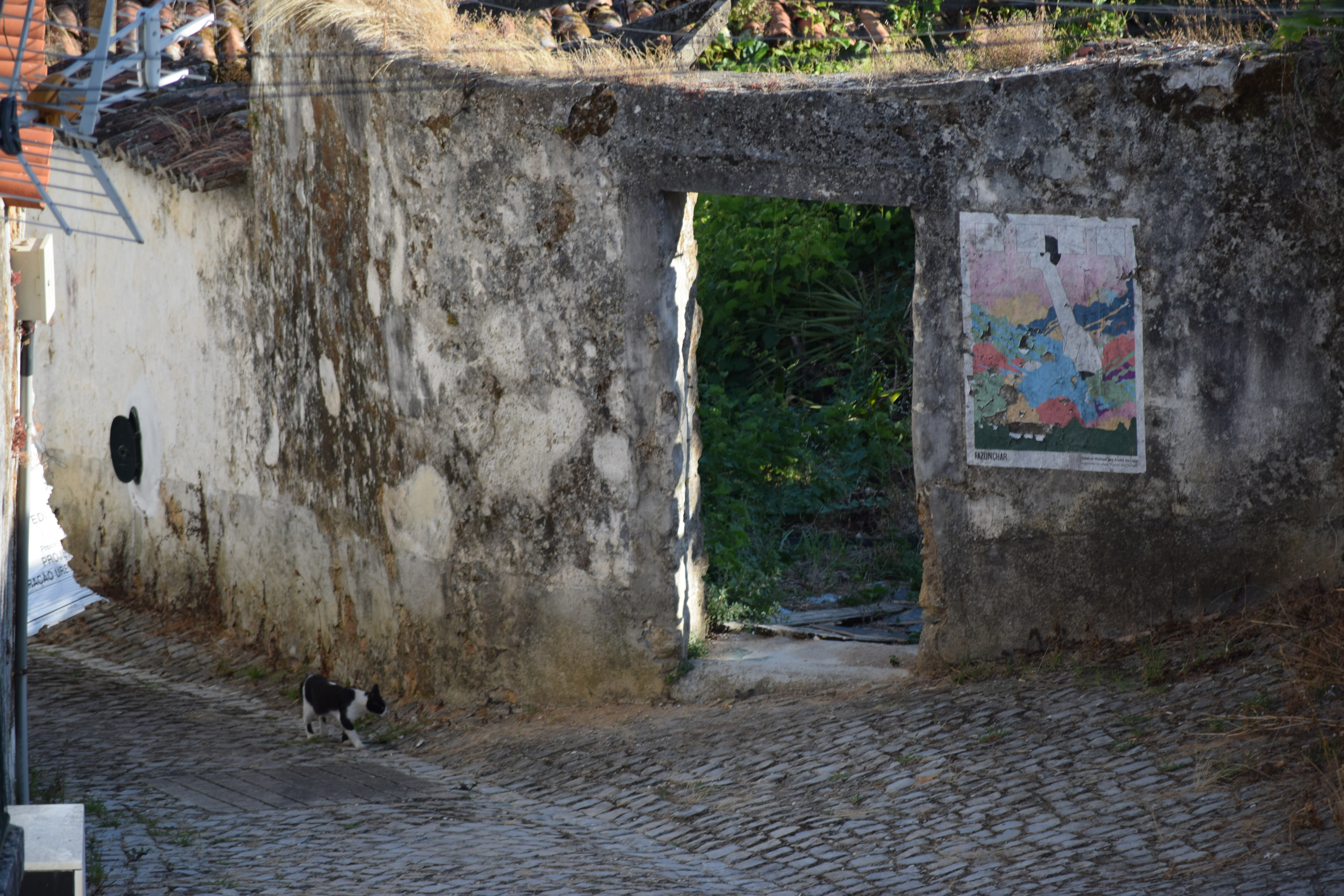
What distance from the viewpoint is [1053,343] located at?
18.4 feet

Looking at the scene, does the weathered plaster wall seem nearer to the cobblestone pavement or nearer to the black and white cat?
the black and white cat

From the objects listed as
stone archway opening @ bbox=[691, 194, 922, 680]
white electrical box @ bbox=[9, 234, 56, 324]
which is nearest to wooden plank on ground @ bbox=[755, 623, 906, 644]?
stone archway opening @ bbox=[691, 194, 922, 680]

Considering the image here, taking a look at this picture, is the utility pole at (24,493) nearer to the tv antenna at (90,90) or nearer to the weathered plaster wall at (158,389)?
the tv antenna at (90,90)

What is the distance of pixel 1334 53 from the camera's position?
497cm

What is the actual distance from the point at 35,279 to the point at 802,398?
570 centimetres

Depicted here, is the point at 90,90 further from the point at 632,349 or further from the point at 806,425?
the point at 806,425

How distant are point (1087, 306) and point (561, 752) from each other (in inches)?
118

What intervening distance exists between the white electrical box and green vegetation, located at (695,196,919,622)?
3489mm

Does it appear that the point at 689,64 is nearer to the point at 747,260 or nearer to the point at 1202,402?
the point at 747,260

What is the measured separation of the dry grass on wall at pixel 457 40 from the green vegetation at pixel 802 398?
2.77 metres

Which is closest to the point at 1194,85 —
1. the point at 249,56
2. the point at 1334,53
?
the point at 1334,53

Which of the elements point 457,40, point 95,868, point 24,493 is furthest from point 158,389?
point 95,868

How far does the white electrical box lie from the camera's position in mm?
5297

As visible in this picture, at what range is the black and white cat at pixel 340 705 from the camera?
673cm
